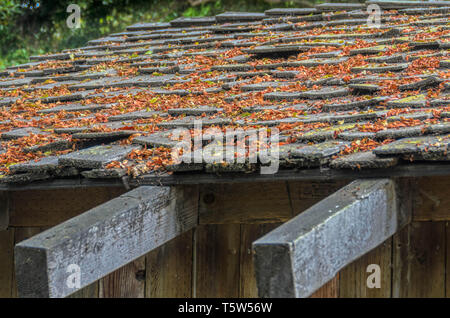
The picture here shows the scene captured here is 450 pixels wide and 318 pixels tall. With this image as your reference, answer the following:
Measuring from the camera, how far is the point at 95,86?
4.02m

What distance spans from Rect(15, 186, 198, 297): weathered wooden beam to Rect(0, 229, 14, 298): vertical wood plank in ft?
3.93

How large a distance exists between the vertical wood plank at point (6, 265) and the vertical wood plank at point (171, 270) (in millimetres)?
792

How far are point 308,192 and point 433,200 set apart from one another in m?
0.45

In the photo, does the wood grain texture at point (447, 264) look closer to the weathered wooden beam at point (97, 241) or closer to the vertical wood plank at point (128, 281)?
the weathered wooden beam at point (97, 241)

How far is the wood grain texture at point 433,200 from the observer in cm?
221

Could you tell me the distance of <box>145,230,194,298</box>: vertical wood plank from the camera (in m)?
2.80

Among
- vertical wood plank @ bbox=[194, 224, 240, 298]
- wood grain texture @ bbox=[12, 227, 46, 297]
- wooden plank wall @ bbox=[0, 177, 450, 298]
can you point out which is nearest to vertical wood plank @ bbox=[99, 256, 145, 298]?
wooden plank wall @ bbox=[0, 177, 450, 298]

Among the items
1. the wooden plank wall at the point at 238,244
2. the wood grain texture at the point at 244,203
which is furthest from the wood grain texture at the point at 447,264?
the wood grain texture at the point at 244,203

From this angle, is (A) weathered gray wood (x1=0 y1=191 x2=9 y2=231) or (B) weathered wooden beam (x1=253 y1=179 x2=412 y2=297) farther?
(A) weathered gray wood (x1=0 y1=191 x2=9 y2=231)

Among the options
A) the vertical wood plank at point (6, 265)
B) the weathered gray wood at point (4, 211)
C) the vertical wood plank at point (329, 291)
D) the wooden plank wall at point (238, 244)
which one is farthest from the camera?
the vertical wood plank at point (6, 265)

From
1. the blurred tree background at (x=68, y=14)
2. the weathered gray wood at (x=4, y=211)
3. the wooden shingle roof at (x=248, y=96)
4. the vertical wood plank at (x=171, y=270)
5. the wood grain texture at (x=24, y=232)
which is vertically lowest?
the vertical wood plank at (x=171, y=270)

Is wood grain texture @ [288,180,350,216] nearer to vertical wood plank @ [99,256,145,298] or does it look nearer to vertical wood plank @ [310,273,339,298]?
vertical wood plank @ [310,273,339,298]

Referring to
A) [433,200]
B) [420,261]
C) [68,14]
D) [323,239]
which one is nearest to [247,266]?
[420,261]
